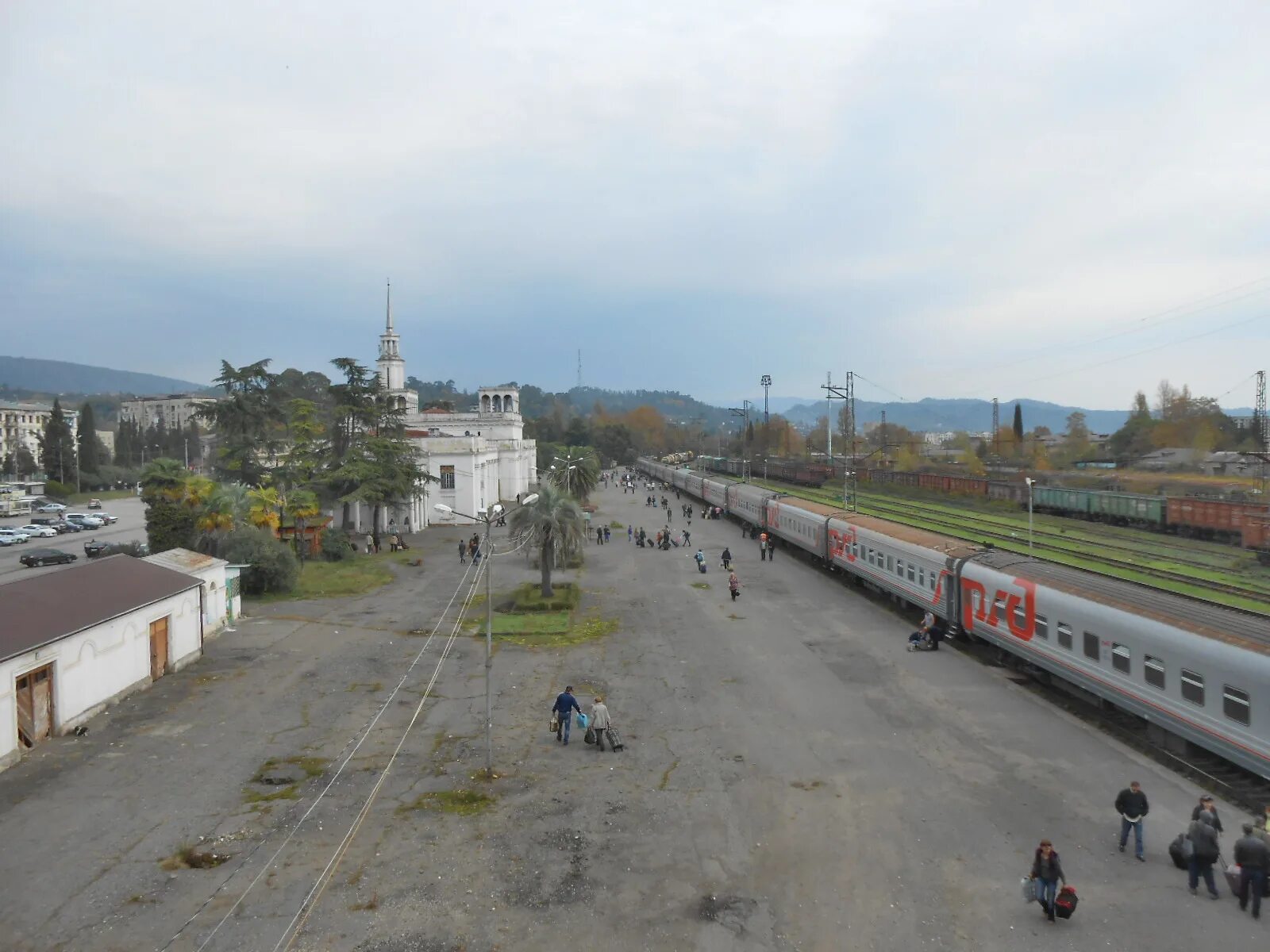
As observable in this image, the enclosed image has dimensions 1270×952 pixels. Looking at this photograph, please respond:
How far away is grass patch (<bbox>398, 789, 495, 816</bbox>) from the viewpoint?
537 inches

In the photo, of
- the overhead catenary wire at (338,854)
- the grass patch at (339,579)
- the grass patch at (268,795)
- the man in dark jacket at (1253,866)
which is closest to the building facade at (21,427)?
the grass patch at (339,579)

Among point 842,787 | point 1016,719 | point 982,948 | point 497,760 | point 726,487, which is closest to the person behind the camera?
point 982,948

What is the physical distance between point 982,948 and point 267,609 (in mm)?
27875

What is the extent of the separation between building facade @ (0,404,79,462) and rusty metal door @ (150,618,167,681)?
120 metres

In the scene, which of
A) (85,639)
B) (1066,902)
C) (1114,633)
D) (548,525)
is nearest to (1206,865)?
(1066,902)

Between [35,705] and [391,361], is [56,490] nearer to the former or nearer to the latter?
[391,361]

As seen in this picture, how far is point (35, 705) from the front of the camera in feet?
54.3

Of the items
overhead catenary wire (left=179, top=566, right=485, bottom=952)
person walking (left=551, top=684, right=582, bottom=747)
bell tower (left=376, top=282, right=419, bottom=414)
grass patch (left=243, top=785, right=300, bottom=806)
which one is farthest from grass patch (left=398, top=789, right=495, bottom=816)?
bell tower (left=376, top=282, right=419, bottom=414)

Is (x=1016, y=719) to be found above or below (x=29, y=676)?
below

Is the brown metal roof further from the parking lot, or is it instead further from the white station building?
the white station building

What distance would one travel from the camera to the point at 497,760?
52.2ft

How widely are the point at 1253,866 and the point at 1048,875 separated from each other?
2.59m

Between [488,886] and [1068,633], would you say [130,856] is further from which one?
[1068,633]

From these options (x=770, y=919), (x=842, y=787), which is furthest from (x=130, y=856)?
(x=842, y=787)
